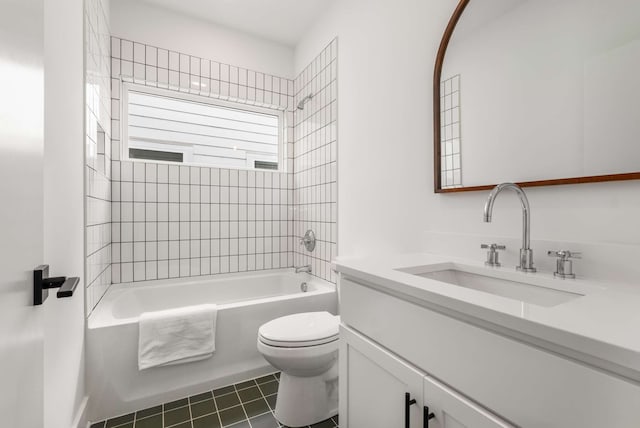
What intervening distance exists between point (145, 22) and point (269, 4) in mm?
973

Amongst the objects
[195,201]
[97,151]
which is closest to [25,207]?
[97,151]

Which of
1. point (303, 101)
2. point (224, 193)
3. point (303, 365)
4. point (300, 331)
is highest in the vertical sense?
point (303, 101)

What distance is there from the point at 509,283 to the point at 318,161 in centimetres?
176

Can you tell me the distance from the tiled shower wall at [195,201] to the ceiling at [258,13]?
1.11 feet

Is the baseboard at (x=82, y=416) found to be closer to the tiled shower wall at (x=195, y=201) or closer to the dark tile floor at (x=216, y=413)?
the dark tile floor at (x=216, y=413)

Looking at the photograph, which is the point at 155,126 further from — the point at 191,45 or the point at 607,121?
the point at 607,121

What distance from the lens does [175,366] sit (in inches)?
67.7

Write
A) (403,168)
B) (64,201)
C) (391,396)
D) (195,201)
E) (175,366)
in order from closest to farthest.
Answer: (391,396)
(64,201)
(403,168)
(175,366)
(195,201)

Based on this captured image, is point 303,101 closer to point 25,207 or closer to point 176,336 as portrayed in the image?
point 176,336

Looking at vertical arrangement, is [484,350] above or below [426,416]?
above

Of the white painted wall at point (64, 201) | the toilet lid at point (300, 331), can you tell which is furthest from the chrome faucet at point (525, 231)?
the white painted wall at point (64, 201)

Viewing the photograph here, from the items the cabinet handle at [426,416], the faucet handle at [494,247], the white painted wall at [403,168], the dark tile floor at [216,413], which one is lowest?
the dark tile floor at [216,413]

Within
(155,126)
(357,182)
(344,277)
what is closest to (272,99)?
(155,126)

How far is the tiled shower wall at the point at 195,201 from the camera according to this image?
2.27 metres
